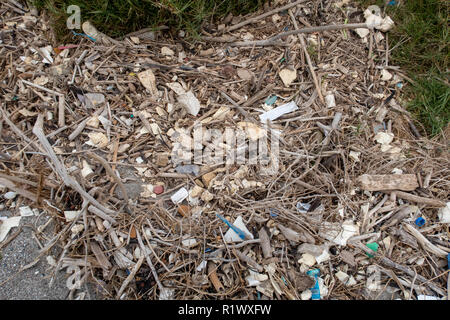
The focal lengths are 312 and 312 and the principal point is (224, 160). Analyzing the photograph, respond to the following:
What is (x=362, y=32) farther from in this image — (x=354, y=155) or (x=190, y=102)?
(x=190, y=102)

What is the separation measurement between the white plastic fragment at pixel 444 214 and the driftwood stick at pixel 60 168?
2.14 metres

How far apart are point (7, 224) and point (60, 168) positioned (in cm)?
45

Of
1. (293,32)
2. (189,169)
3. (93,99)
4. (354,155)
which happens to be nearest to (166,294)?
(189,169)

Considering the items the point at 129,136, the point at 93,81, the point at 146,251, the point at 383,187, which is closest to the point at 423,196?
the point at 383,187

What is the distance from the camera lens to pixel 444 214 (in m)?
2.10

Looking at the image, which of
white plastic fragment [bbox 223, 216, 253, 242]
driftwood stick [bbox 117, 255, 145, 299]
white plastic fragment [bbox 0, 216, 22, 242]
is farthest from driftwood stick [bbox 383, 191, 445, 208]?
white plastic fragment [bbox 0, 216, 22, 242]

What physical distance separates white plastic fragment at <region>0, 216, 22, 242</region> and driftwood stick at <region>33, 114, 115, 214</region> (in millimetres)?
368

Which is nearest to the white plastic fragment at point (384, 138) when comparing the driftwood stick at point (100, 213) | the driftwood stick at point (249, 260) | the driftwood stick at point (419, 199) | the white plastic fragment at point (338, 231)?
the driftwood stick at point (419, 199)

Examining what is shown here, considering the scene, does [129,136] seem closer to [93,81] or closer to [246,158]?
[93,81]

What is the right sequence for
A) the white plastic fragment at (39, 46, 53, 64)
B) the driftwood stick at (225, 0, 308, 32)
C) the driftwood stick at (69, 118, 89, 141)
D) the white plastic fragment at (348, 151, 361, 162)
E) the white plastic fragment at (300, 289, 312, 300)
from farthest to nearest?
1. the driftwood stick at (225, 0, 308, 32)
2. the white plastic fragment at (39, 46, 53, 64)
3. the white plastic fragment at (348, 151, 361, 162)
4. the driftwood stick at (69, 118, 89, 141)
5. the white plastic fragment at (300, 289, 312, 300)

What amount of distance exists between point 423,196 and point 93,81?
2.42m

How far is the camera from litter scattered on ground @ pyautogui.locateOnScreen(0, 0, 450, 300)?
185 cm

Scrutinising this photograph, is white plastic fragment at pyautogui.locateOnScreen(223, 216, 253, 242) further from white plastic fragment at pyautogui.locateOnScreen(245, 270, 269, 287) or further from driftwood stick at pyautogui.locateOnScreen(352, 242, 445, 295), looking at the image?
driftwood stick at pyautogui.locateOnScreen(352, 242, 445, 295)

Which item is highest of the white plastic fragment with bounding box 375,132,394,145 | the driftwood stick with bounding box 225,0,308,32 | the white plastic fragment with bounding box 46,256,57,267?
the driftwood stick with bounding box 225,0,308,32
